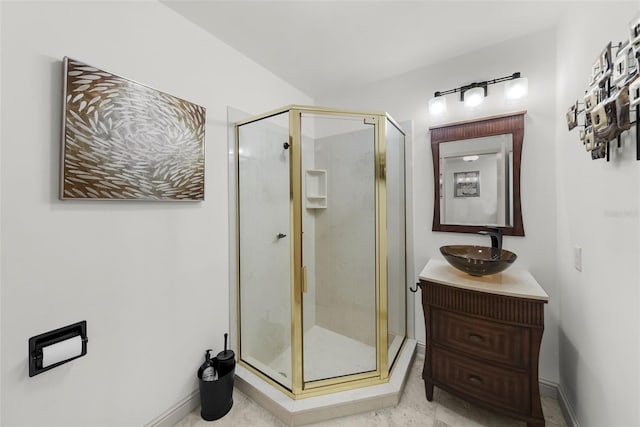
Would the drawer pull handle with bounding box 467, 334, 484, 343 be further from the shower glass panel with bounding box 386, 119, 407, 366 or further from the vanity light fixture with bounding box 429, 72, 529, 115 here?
the vanity light fixture with bounding box 429, 72, 529, 115

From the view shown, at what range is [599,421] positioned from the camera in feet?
3.66

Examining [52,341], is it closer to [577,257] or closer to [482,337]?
[482,337]

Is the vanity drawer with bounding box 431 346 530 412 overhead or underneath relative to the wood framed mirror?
underneath

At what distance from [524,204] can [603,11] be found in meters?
1.10

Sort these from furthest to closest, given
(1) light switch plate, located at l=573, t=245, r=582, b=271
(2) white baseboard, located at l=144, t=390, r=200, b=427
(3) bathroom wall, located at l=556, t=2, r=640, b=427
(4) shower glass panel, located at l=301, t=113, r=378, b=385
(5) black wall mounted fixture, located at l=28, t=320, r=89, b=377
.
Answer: (4) shower glass panel, located at l=301, t=113, r=378, b=385
(2) white baseboard, located at l=144, t=390, r=200, b=427
(1) light switch plate, located at l=573, t=245, r=582, b=271
(5) black wall mounted fixture, located at l=28, t=320, r=89, b=377
(3) bathroom wall, located at l=556, t=2, r=640, b=427

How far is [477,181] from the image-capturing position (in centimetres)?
191

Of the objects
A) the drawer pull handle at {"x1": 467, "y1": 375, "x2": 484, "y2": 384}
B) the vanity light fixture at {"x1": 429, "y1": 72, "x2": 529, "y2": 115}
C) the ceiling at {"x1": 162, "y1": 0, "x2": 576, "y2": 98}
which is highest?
the ceiling at {"x1": 162, "y1": 0, "x2": 576, "y2": 98}

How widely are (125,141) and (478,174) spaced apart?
2299mm

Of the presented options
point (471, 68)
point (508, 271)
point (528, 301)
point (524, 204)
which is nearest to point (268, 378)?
point (528, 301)

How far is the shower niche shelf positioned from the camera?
188cm

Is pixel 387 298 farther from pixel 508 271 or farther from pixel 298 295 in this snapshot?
pixel 508 271

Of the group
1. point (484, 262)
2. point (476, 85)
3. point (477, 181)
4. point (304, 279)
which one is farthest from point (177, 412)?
point (476, 85)

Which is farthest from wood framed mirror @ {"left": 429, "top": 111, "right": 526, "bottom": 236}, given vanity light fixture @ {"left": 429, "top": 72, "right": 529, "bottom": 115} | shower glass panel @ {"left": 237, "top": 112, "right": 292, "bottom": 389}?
shower glass panel @ {"left": 237, "top": 112, "right": 292, "bottom": 389}

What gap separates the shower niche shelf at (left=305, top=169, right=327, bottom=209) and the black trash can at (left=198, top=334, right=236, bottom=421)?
1.22m
